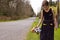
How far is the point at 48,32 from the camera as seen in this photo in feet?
20.0

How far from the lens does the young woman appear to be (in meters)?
5.95

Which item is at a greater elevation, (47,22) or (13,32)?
(47,22)

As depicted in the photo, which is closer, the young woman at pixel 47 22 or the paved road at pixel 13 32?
the young woman at pixel 47 22

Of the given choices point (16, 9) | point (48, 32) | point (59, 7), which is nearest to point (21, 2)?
point (16, 9)

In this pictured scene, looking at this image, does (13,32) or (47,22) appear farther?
(13,32)

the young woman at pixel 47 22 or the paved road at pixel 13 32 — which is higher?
the young woman at pixel 47 22

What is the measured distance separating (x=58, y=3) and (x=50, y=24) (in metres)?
16.6

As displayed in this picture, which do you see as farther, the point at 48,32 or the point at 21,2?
the point at 21,2

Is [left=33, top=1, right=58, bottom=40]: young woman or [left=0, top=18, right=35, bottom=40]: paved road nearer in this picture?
[left=33, top=1, right=58, bottom=40]: young woman

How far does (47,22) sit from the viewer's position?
6.02 metres

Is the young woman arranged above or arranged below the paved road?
above

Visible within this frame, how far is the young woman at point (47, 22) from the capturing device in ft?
19.5

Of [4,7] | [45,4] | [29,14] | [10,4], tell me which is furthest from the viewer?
[29,14]

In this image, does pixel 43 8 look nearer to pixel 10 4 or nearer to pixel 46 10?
pixel 46 10
